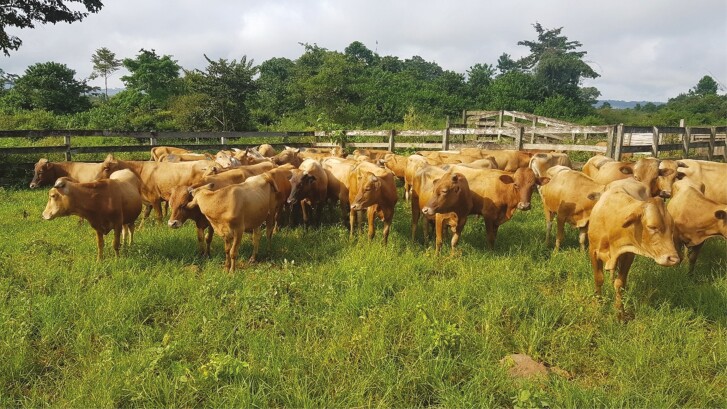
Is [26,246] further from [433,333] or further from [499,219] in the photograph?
[499,219]

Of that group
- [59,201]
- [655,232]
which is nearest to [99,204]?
[59,201]

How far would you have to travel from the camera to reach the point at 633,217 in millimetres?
4367

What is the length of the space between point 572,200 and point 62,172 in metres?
10.4

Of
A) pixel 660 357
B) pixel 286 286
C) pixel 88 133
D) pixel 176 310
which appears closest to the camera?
pixel 660 357

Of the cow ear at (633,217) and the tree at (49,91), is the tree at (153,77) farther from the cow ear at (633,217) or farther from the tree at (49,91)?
the cow ear at (633,217)

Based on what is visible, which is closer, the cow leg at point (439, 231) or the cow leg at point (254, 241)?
the cow leg at point (254, 241)

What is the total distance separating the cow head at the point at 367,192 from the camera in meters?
7.11

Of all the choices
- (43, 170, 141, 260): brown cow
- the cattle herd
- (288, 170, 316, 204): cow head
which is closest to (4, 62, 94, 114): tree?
the cattle herd

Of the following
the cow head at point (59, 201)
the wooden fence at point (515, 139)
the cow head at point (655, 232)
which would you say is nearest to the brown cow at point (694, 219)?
the cow head at point (655, 232)

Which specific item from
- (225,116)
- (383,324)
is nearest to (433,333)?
(383,324)

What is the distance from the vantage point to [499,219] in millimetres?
7094

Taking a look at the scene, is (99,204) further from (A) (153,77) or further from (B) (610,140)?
(A) (153,77)

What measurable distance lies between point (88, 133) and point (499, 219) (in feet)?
43.4

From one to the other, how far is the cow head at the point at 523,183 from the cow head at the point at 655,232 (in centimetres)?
215
